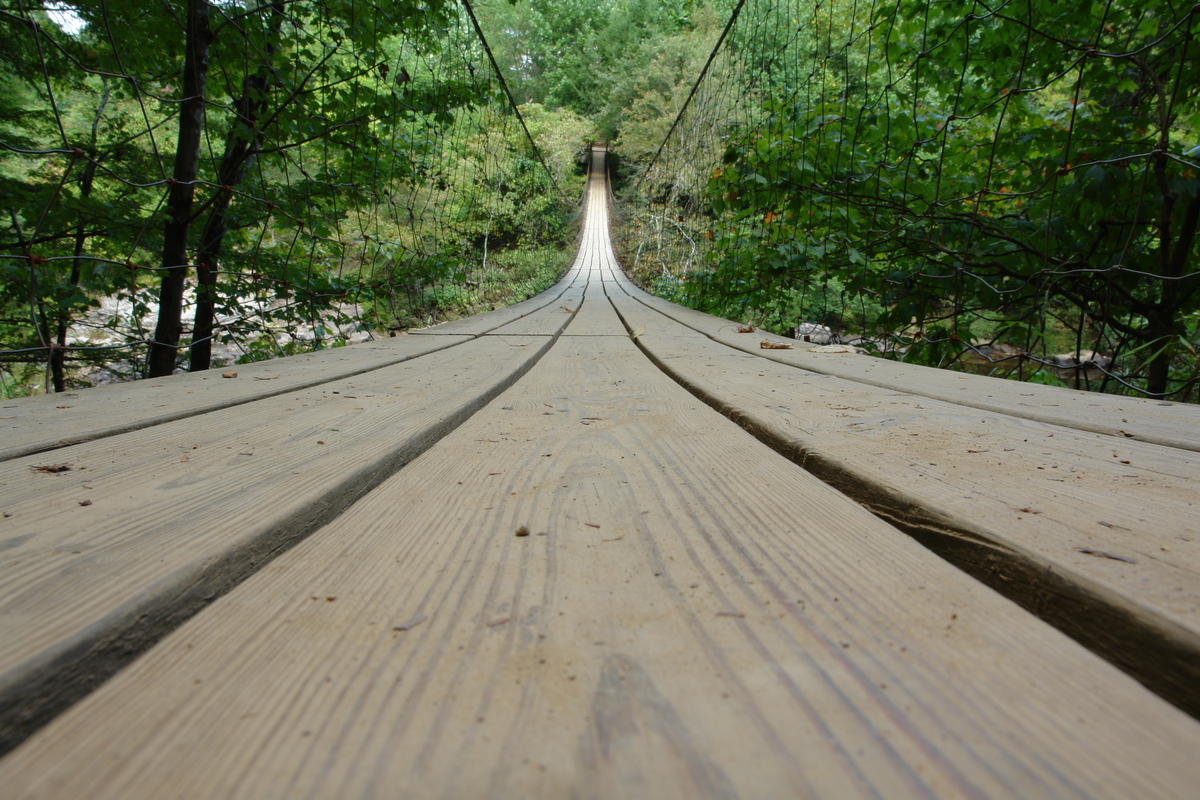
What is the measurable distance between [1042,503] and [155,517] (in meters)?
0.70

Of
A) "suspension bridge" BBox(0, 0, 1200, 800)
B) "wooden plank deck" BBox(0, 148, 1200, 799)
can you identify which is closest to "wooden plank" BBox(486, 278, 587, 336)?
"suspension bridge" BBox(0, 0, 1200, 800)

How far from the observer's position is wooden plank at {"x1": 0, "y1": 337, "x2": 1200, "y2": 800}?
203 millimetres

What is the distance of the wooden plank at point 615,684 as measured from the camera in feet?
0.67

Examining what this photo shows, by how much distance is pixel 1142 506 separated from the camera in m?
0.44

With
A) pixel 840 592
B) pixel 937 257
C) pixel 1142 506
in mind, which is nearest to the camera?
pixel 840 592

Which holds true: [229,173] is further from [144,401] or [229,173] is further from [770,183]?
[770,183]

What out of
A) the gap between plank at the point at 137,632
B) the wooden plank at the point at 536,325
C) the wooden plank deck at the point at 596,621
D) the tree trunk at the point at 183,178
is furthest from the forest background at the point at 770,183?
the gap between plank at the point at 137,632

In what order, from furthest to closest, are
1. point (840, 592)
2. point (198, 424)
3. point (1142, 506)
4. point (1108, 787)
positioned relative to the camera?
point (198, 424), point (1142, 506), point (840, 592), point (1108, 787)

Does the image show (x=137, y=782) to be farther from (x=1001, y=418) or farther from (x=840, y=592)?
(x=1001, y=418)

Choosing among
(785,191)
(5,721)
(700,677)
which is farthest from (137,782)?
(785,191)

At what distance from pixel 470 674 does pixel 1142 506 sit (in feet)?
1.73

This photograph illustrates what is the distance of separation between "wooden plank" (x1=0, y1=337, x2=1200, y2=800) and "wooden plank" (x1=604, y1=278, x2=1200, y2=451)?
0.49 metres

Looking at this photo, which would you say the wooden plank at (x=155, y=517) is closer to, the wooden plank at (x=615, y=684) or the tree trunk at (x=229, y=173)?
the wooden plank at (x=615, y=684)

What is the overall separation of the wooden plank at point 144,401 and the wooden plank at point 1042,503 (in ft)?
2.64
